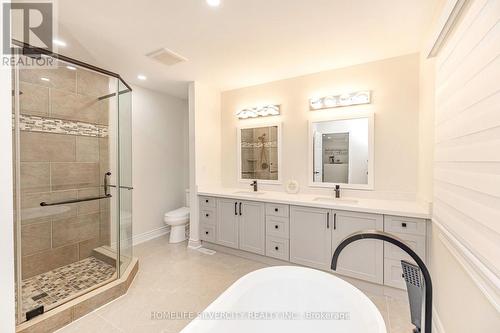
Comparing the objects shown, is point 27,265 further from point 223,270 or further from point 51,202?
point 223,270

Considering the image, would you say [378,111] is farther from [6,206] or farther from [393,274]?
[6,206]

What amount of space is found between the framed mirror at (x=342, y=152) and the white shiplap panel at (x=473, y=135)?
1.02 metres

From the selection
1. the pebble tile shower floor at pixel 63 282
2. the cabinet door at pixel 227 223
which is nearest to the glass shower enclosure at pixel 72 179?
the pebble tile shower floor at pixel 63 282

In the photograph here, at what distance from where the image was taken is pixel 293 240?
2605mm

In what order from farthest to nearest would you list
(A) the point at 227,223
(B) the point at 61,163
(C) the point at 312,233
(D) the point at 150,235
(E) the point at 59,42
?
(D) the point at 150,235 → (A) the point at 227,223 → (B) the point at 61,163 → (C) the point at 312,233 → (E) the point at 59,42

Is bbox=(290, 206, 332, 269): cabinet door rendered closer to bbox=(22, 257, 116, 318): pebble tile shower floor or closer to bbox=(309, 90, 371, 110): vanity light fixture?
bbox=(309, 90, 371, 110): vanity light fixture

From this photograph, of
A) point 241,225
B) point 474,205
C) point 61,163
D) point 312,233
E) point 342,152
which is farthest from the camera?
point 241,225

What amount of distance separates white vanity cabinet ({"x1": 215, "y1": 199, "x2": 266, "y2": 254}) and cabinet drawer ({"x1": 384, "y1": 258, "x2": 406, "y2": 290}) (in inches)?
52.0

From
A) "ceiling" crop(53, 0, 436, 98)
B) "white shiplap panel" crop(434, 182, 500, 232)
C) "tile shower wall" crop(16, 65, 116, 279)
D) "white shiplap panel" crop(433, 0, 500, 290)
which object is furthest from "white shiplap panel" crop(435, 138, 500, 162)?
"tile shower wall" crop(16, 65, 116, 279)

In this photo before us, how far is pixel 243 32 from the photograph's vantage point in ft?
6.75

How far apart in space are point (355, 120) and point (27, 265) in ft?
13.0

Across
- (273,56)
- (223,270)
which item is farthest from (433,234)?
(273,56)

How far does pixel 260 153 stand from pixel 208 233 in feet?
4.70

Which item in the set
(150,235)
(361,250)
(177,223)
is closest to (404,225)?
(361,250)
